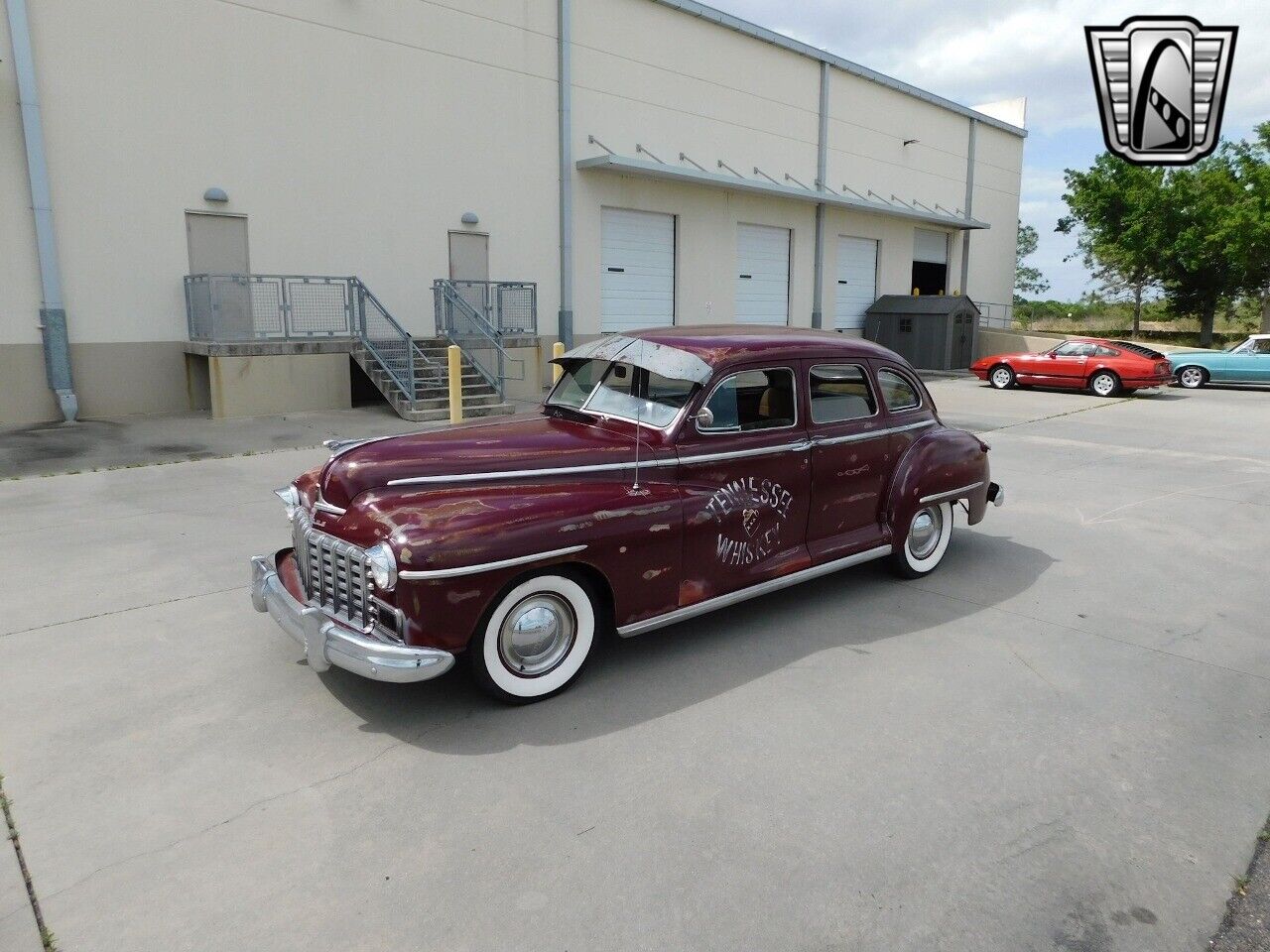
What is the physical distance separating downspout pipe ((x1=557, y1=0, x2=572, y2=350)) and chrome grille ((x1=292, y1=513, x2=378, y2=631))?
14.4m

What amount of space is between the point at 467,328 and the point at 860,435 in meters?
11.9

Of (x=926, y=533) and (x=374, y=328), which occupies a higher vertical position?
(x=374, y=328)

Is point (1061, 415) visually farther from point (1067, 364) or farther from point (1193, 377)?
point (1193, 377)

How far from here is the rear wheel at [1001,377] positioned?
2069 cm

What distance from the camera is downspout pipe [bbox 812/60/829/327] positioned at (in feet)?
80.7

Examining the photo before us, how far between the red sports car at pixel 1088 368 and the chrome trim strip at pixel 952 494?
15.5 metres

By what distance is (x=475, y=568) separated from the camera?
3633 mm

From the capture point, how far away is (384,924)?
264 cm

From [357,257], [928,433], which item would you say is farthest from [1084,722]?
[357,257]

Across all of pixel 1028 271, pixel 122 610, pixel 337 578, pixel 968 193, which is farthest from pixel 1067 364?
pixel 1028 271

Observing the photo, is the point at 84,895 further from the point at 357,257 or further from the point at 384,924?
the point at 357,257

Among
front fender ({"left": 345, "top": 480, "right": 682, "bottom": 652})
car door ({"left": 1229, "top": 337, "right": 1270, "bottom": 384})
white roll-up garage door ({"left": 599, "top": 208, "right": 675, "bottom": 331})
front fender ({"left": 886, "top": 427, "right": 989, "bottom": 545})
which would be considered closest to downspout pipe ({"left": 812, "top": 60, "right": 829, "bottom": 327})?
white roll-up garage door ({"left": 599, "top": 208, "right": 675, "bottom": 331})

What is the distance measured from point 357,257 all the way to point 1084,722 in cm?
1447

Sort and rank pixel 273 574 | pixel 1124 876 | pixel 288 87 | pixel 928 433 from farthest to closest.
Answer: pixel 288 87
pixel 928 433
pixel 273 574
pixel 1124 876
